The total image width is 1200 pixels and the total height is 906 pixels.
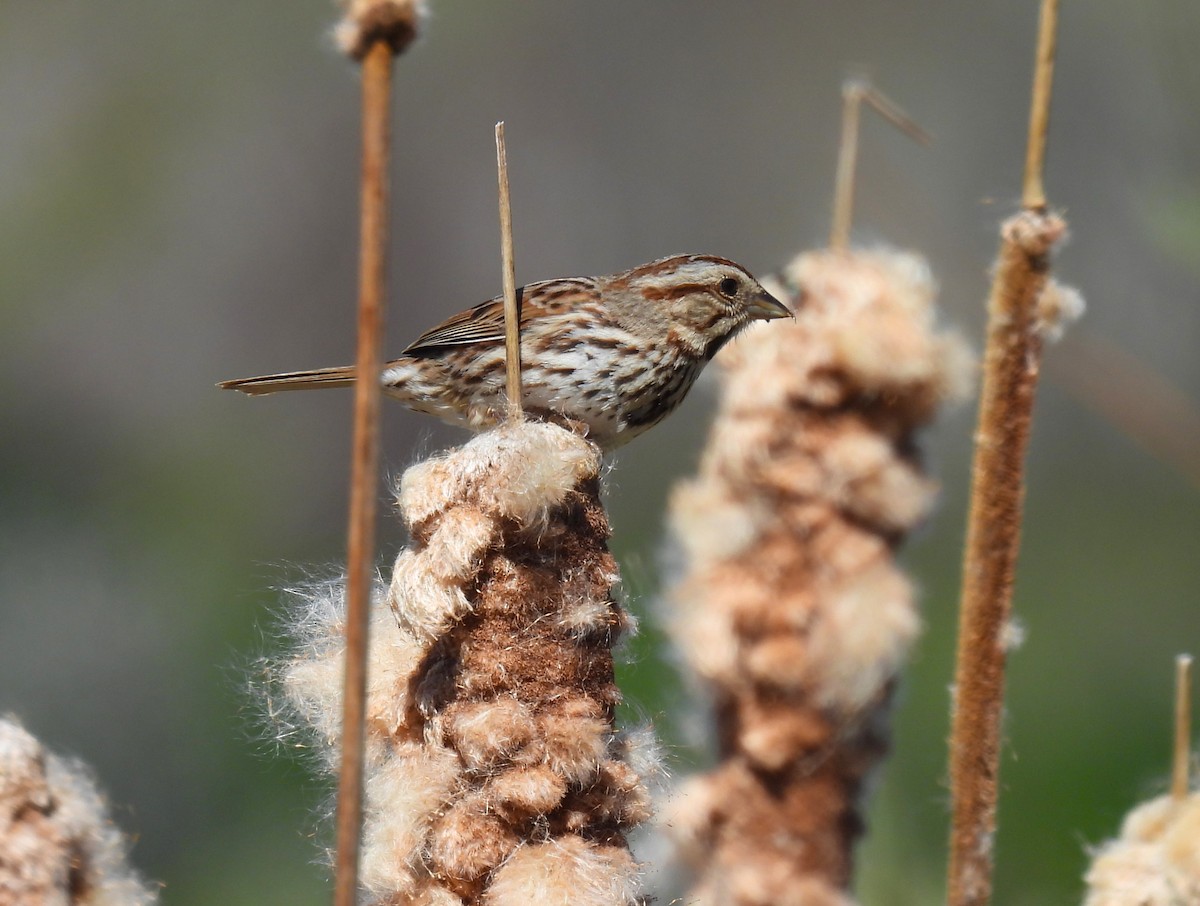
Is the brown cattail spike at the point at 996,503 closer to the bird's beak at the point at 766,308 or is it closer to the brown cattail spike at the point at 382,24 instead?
the brown cattail spike at the point at 382,24

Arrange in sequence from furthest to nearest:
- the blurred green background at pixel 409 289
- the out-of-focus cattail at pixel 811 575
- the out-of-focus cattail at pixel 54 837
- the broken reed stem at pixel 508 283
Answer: the blurred green background at pixel 409 289, the out-of-focus cattail at pixel 811 575, the broken reed stem at pixel 508 283, the out-of-focus cattail at pixel 54 837

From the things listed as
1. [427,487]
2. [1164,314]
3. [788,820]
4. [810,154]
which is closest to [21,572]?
[788,820]

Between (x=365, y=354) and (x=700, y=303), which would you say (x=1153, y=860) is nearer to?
(x=365, y=354)

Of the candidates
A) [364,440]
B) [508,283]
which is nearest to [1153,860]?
[508,283]

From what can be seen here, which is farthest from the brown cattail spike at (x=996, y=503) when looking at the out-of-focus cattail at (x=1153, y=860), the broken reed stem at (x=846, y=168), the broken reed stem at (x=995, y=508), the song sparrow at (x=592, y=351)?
the song sparrow at (x=592, y=351)

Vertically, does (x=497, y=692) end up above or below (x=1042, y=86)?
below

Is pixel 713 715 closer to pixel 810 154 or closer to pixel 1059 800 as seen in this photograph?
pixel 1059 800
